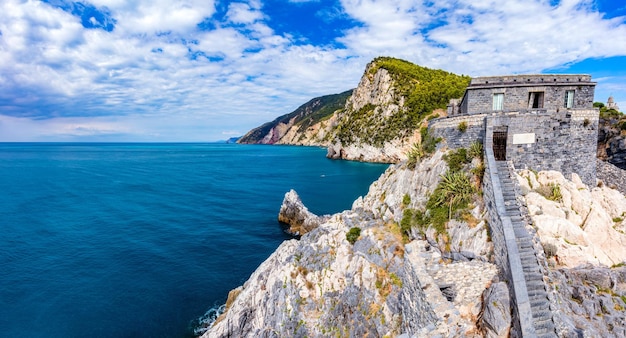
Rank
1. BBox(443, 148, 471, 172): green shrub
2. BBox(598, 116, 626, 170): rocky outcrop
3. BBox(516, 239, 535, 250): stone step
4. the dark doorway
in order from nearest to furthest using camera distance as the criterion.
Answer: BBox(516, 239, 535, 250): stone step, the dark doorway, BBox(443, 148, 471, 172): green shrub, BBox(598, 116, 626, 170): rocky outcrop

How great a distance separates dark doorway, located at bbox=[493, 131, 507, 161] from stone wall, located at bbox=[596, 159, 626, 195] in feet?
30.5

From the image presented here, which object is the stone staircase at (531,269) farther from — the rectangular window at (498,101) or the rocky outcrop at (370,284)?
the rectangular window at (498,101)

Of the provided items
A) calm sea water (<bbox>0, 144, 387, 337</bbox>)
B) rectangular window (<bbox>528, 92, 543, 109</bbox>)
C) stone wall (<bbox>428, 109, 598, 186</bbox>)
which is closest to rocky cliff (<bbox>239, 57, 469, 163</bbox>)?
calm sea water (<bbox>0, 144, 387, 337</bbox>)

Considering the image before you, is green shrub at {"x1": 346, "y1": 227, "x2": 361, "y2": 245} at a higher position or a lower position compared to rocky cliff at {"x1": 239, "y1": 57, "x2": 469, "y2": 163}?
lower

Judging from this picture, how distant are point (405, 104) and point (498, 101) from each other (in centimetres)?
8547

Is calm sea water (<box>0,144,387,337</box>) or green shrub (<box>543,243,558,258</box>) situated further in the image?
calm sea water (<box>0,144,387,337</box>)

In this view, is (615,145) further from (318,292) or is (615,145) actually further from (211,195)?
(211,195)

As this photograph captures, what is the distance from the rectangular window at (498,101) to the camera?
18.8 m

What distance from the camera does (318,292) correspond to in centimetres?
1945

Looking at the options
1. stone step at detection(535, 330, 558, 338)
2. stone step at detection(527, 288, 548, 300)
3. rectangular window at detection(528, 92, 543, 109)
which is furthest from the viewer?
rectangular window at detection(528, 92, 543, 109)

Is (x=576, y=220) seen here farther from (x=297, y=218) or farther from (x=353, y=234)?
(x=297, y=218)

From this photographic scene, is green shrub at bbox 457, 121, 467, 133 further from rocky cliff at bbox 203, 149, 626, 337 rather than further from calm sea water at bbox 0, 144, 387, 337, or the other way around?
calm sea water at bbox 0, 144, 387, 337

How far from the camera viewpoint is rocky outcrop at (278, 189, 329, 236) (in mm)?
40125


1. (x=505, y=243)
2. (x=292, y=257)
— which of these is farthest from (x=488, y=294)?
(x=292, y=257)
